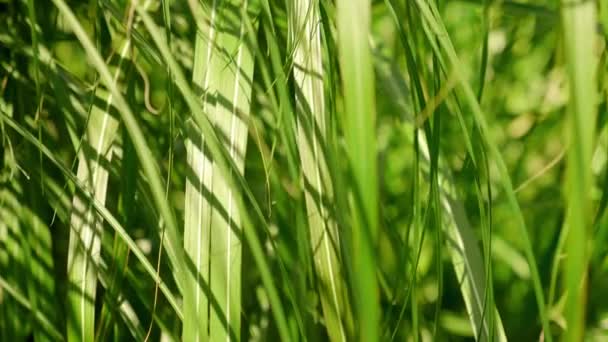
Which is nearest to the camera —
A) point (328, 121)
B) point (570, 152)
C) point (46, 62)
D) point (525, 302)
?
point (570, 152)

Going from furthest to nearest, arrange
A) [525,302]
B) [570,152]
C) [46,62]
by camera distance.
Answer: [525,302] < [46,62] < [570,152]

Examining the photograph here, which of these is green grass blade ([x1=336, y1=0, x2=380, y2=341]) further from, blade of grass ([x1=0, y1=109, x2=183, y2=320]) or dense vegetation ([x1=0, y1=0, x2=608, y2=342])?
blade of grass ([x1=0, y1=109, x2=183, y2=320])

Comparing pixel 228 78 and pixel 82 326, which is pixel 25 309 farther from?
pixel 228 78

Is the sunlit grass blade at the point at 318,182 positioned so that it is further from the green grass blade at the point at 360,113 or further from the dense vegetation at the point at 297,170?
the green grass blade at the point at 360,113

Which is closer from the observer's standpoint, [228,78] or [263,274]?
[263,274]

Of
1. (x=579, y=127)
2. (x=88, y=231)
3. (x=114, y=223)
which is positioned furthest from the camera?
(x=88, y=231)

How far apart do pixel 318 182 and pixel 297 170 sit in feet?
0.23

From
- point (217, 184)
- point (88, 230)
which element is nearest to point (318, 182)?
point (217, 184)

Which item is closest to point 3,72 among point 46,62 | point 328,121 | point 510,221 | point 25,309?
point 46,62

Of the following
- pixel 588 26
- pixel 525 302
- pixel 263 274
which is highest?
pixel 588 26

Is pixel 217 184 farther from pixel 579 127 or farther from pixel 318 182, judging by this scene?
pixel 579 127

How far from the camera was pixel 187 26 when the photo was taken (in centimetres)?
67

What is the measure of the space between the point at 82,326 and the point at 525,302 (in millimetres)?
415

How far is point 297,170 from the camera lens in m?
0.58
